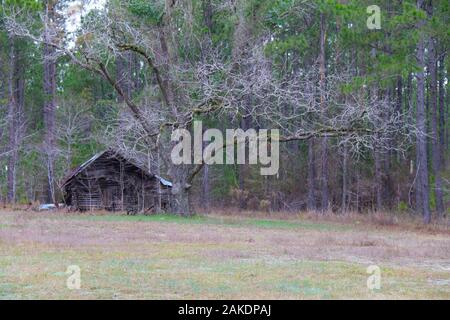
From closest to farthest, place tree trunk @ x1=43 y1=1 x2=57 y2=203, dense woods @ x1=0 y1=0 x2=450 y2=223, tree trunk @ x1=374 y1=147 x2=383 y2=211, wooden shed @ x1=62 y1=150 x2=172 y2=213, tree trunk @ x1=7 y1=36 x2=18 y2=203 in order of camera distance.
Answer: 1. dense woods @ x1=0 y1=0 x2=450 y2=223
2. wooden shed @ x1=62 y1=150 x2=172 y2=213
3. tree trunk @ x1=374 y1=147 x2=383 y2=211
4. tree trunk @ x1=43 y1=1 x2=57 y2=203
5. tree trunk @ x1=7 y1=36 x2=18 y2=203

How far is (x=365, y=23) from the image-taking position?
26.7 meters

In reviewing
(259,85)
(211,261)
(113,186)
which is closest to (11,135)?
(113,186)

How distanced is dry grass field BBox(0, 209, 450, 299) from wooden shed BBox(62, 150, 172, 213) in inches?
396

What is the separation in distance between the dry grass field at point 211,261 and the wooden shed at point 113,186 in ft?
33.0

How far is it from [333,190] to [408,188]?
4.63m

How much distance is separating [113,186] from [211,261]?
21.2 metres

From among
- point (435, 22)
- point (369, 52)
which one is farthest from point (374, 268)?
point (369, 52)

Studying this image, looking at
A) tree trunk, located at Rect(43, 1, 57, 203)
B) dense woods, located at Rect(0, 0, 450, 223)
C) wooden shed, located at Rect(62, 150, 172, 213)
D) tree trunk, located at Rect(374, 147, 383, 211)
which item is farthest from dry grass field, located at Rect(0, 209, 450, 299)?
tree trunk, located at Rect(43, 1, 57, 203)

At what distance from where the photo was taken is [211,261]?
46.0 feet

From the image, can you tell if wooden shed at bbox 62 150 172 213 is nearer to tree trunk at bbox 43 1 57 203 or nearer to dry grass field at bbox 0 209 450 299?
tree trunk at bbox 43 1 57 203

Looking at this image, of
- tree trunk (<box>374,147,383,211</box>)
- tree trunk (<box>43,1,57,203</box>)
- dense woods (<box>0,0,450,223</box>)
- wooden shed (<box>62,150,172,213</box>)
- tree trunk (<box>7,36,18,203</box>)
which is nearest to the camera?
dense woods (<box>0,0,450,223</box>)

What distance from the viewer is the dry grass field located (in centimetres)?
1039

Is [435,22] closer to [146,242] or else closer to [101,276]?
[146,242]

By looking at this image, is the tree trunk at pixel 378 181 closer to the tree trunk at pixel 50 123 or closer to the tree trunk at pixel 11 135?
the tree trunk at pixel 50 123
